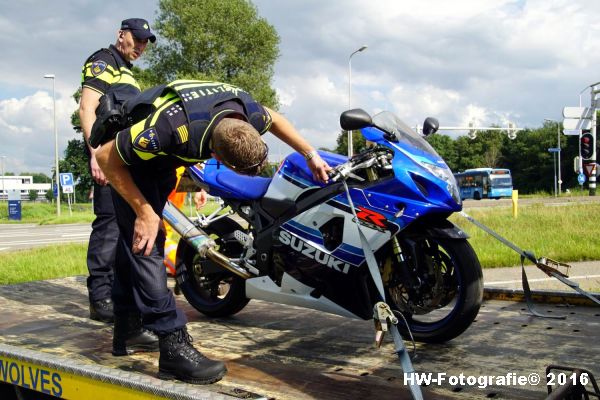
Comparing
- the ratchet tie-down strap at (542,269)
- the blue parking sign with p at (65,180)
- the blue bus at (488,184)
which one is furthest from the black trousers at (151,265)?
the blue bus at (488,184)

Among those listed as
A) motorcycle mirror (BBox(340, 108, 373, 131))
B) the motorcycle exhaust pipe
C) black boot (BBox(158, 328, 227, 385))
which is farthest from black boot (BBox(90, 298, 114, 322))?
motorcycle mirror (BBox(340, 108, 373, 131))

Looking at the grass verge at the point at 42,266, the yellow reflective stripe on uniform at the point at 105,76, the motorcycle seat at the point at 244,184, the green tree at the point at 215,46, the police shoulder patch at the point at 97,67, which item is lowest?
the grass verge at the point at 42,266

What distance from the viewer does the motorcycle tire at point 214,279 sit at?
3.91 m

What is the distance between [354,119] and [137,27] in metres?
2.00

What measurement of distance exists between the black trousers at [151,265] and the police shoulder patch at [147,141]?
1.08 ft

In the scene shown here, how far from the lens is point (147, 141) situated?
7.93ft

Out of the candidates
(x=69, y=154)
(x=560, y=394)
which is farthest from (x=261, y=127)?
(x=69, y=154)

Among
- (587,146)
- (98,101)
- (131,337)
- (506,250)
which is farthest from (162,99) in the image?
(587,146)

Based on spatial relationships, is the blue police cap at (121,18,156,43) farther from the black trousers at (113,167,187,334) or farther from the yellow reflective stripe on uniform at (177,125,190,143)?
the yellow reflective stripe on uniform at (177,125,190,143)

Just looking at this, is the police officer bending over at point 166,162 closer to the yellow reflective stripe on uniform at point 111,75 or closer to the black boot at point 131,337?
the black boot at point 131,337

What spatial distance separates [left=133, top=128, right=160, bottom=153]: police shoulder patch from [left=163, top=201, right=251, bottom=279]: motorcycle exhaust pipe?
1212 mm

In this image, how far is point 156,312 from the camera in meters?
2.73

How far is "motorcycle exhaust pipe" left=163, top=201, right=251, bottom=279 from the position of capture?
354 cm

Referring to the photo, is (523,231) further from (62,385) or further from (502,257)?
(62,385)
